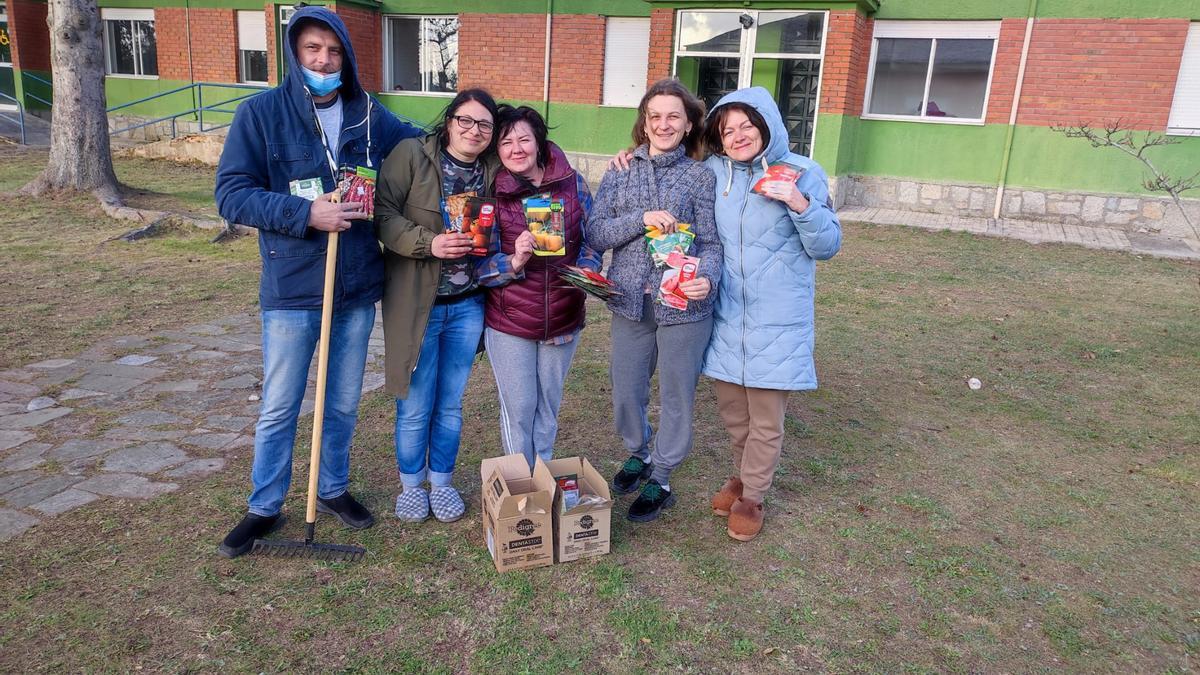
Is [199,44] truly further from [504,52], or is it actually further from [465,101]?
[465,101]

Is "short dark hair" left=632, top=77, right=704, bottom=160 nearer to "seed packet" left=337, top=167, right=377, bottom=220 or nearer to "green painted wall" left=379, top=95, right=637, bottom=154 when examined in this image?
"seed packet" left=337, top=167, right=377, bottom=220

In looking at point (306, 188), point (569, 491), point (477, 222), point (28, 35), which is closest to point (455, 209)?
point (477, 222)

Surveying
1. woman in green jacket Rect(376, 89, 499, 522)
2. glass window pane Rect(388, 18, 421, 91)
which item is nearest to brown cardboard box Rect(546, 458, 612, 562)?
woman in green jacket Rect(376, 89, 499, 522)

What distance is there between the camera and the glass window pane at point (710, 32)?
13266 mm

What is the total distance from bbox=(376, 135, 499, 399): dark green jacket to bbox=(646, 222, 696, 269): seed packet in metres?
0.67

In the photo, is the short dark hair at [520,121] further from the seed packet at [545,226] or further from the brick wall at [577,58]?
the brick wall at [577,58]

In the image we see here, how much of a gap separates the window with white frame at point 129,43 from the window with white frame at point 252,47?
245 cm

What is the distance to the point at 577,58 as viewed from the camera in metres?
14.8

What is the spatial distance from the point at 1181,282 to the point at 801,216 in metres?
8.48

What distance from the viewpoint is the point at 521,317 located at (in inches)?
130

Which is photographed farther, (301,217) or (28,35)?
(28,35)

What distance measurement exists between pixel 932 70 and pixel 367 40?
406 inches

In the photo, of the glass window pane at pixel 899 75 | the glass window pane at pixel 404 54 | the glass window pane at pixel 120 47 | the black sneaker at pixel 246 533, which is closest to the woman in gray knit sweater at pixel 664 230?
the black sneaker at pixel 246 533

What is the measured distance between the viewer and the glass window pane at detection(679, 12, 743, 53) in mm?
13266
